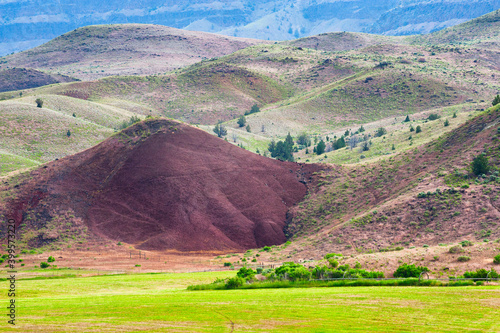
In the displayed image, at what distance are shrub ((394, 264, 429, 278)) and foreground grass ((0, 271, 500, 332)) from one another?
15.1 ft

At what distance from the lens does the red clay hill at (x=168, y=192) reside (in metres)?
54.4

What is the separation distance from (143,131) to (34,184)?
16.0 meters

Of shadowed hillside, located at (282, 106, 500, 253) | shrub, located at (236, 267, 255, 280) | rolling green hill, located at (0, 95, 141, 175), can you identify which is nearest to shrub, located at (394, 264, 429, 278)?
shrub, located at (236, 267, 255, 280)

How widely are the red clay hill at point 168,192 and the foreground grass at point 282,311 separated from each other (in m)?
28.1

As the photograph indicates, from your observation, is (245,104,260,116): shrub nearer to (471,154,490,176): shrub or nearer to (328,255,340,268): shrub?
(471,154,490,176): shrub

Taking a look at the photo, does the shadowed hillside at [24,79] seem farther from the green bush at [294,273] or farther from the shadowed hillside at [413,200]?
the green bush at [294,273]

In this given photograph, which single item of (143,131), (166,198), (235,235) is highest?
(143,131)

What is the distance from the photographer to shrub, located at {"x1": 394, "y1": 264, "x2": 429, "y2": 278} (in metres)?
29.5

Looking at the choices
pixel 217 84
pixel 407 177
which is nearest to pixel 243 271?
pixel 407 177

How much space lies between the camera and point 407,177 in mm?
56469

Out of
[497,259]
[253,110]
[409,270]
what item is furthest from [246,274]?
[253,110]

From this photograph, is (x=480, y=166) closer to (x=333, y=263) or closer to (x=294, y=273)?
(x=333, y=263)

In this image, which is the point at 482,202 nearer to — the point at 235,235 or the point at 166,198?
the point at 235,235

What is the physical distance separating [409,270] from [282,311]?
11.8m
